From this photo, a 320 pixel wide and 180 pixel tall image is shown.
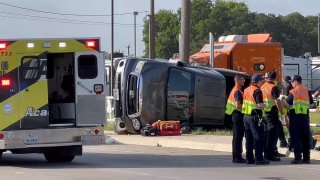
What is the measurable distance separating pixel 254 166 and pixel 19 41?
5416mm

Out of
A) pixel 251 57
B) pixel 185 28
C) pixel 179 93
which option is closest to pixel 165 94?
pixel 179 93

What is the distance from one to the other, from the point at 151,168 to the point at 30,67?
128 inches

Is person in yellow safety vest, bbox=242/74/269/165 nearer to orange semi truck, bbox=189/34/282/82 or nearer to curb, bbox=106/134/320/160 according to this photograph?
curb, bbox=106/134/320/160

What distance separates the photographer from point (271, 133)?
1602 centimetres

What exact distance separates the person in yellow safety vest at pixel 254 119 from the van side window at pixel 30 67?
435 centimetres

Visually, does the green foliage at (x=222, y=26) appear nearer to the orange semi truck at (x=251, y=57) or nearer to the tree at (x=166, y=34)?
the tree at (x=166, y=34)

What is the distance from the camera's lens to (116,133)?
2389 cm

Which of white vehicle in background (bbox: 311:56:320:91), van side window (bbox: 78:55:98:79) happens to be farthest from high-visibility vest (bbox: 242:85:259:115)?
white vehicle in background (bbox: 311:56:320:91)

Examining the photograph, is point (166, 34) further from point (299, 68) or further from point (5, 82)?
point (5, 82)

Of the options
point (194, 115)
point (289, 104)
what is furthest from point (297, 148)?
point (194, 115)

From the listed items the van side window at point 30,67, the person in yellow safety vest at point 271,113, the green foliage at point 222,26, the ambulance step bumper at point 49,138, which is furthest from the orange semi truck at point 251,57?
the green foliage at point 222,26

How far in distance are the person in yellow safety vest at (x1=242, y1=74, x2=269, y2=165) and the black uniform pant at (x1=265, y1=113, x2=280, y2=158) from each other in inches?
19.4

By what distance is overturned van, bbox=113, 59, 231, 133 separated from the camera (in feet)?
72.7

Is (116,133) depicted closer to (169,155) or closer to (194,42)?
(169,155)
